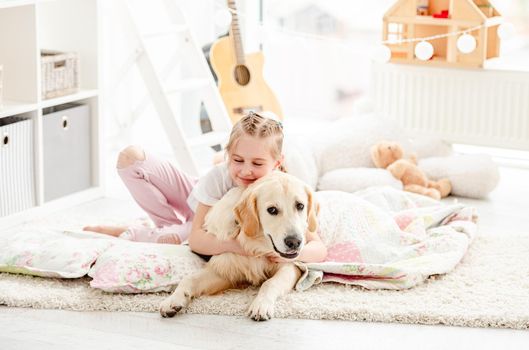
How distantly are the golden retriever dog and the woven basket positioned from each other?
1.14m

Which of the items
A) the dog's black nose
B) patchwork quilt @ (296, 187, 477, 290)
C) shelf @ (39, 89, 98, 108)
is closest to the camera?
the dog's black nose

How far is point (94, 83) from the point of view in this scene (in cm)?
372

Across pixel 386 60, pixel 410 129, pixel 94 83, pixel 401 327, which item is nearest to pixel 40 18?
pixel 94 83

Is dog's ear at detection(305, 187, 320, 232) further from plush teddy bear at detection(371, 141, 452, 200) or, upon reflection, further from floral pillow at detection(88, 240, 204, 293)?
plush teddy bear at detection(371, 141, 452, 200)

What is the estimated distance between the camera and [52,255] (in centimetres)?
278

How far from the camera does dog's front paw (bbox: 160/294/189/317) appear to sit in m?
2.48

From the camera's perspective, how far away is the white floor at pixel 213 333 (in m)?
2.33

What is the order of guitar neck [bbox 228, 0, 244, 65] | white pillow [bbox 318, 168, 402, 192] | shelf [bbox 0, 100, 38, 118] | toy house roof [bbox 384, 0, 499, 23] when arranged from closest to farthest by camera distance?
shelf [bbox 0, 100, 38, 118] < white pillow [bbox 318, 168, 402, 192] < toy house roof [bbox 384, 0, 499, 23] < guitar neck [bbox 228, 0, 244, 65]

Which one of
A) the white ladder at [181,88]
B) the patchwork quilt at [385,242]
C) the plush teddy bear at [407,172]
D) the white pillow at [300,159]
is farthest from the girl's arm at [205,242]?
the plush teddy bear at [407,172]

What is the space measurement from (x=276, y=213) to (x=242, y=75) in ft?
6.57

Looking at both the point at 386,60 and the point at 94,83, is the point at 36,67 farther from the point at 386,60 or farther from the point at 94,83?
the point at 386,60

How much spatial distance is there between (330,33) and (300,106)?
1.48 ft

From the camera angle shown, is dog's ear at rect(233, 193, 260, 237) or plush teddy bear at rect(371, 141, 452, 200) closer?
dog's ear at rect(233, 193, 260, 237)

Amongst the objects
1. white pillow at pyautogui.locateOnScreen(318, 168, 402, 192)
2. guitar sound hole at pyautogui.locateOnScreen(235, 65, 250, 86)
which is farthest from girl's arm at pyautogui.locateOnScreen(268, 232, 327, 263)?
guitar sound hole at pyautogui.locateOnScreen(235, 65, 250, 86)
